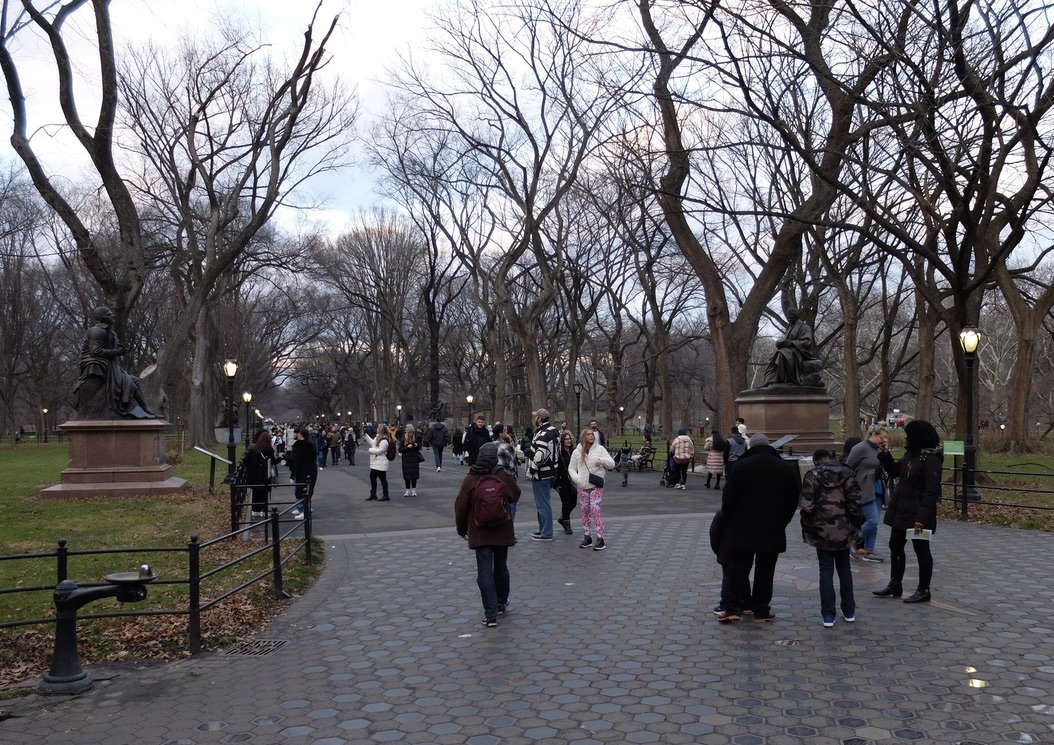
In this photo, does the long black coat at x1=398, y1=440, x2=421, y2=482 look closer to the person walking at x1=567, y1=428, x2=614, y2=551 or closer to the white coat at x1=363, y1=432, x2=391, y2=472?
the white coat at x1=363, y1=432, x2=391, y2=472

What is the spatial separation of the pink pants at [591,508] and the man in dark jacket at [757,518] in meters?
4.19

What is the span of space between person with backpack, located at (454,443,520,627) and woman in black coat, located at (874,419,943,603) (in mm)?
3505

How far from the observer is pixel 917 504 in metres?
8.52

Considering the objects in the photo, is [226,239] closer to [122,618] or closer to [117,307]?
[117,307]

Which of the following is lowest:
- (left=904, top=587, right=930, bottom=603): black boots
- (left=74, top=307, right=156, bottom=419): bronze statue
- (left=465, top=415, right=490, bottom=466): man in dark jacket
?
(left=904, top=587, right=930, bottom=603): black boots

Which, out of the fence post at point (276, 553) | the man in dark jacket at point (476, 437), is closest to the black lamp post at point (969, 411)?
the man in dark jacket at point (476, 437)

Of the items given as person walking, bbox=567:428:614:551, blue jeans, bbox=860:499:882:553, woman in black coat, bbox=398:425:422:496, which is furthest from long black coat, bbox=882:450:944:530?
woman in black coat, bbox=398:425:422:496

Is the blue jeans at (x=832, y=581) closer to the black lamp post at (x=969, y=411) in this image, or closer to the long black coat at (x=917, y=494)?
the long black coat at (x=917, y=494)

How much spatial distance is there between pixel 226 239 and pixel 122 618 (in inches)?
1106

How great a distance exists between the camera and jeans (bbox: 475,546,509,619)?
8117 millimetres

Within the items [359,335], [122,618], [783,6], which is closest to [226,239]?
[783,6]

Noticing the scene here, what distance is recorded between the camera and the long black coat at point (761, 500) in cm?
774

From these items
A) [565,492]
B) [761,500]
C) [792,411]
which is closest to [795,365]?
[792,411]

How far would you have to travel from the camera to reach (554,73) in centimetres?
2973
